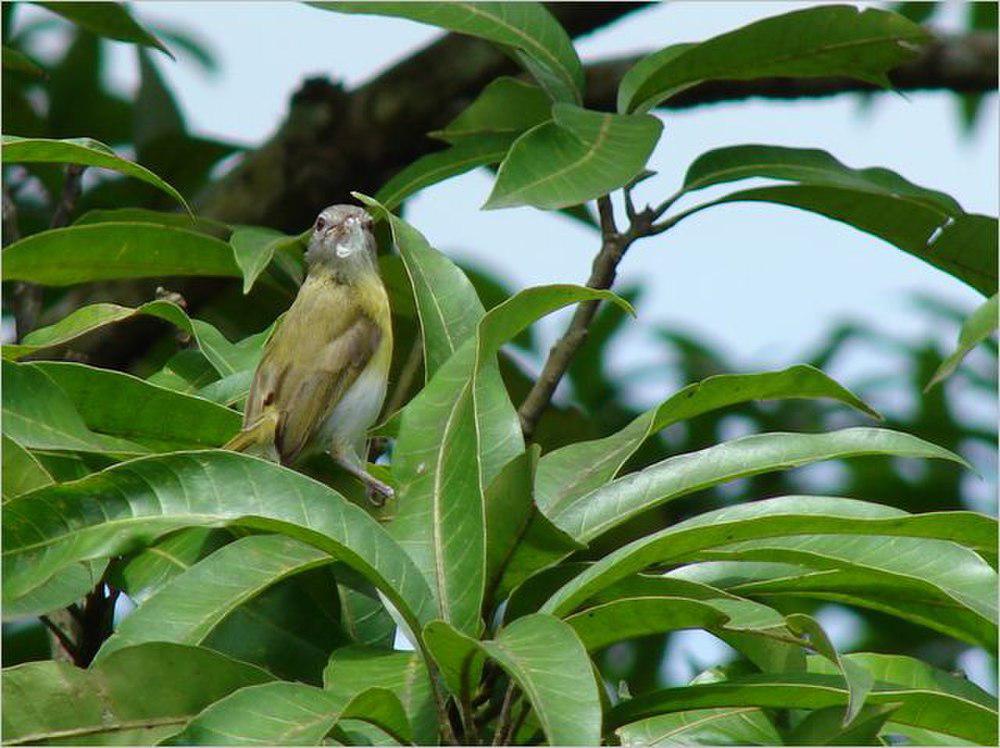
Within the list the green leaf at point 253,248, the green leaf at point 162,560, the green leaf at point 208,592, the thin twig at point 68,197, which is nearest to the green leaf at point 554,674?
the green leaf at point 208,592

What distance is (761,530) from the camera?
2.50m

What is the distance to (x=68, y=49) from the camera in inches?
239

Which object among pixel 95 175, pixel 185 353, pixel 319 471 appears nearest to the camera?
pixel 185 353

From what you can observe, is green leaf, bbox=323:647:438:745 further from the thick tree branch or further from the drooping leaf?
the thick tree branch

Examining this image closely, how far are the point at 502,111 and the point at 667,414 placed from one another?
5.29 feet

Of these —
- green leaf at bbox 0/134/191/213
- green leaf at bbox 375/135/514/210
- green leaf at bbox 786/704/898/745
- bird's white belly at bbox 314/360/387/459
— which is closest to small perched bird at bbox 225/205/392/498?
bird's white belly at bbox 314/360/387/459

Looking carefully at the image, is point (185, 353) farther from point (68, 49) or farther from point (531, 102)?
point (68, 49)

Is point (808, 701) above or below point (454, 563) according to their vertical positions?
below

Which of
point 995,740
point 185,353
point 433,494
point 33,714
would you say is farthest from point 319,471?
point 995,740

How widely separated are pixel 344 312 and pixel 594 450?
1428mm

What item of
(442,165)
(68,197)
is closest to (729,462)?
(442,165)

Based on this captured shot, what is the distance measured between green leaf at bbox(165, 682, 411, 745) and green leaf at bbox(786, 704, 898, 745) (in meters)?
0.66

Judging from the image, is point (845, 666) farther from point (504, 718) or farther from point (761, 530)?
point (504, 718)

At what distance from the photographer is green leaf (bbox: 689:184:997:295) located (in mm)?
3844
